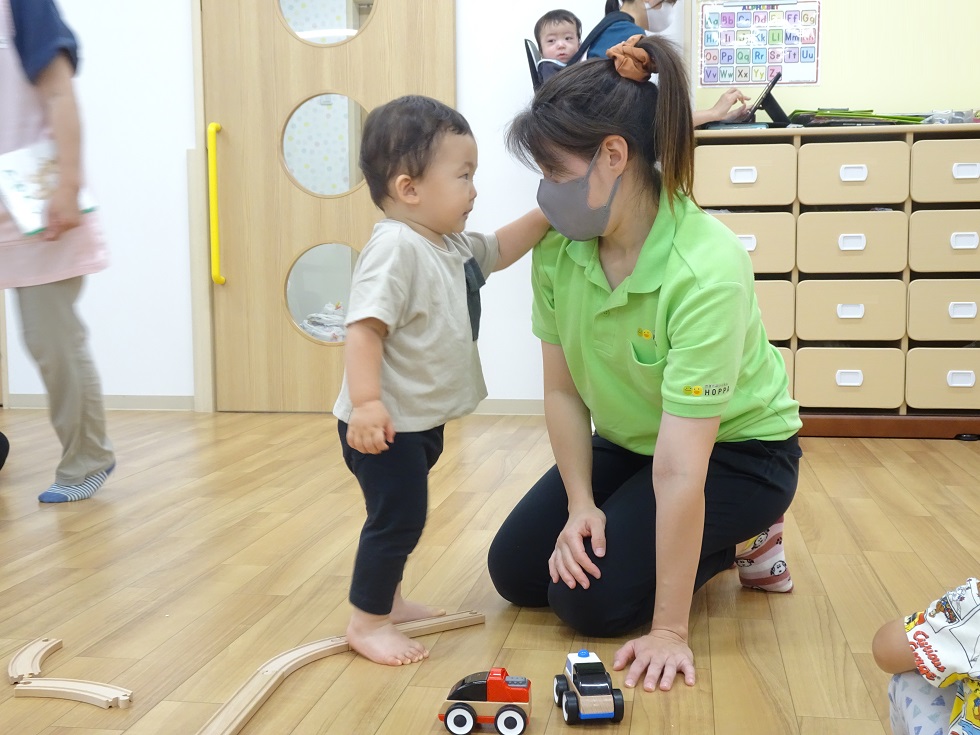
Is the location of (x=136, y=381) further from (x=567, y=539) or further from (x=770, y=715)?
(x=770, y=715)

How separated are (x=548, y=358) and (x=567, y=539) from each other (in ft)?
0.89

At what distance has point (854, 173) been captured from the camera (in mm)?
2746

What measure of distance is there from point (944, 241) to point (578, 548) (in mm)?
1919

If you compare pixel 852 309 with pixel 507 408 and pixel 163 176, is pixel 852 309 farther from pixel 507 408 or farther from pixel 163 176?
pixel 163 176

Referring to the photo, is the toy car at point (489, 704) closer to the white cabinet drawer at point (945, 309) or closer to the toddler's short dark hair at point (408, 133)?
the toddler's short dark hair at point (408, 133)

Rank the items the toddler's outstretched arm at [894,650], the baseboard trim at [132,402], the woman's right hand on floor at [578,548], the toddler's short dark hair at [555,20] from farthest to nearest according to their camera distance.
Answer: the baseboard trim at [132,402], the toddler's short dark hair at [555,20], the woman's right hand on floor at [578,548], the toddler's outstretched arm at [894,650]

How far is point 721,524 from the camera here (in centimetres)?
137

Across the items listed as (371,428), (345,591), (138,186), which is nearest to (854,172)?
(345,591)

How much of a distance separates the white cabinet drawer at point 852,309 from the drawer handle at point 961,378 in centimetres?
18

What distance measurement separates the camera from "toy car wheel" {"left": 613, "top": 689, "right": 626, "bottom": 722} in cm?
105

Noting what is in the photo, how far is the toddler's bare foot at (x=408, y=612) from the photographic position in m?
1.38

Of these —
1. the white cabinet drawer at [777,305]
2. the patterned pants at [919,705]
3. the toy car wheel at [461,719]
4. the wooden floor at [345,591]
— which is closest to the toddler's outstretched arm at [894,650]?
the patterned pants at [919,705]

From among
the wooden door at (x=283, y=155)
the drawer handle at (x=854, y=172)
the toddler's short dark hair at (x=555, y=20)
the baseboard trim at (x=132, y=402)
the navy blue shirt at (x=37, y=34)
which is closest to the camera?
the navy blue shirt at (x=37, y=34)

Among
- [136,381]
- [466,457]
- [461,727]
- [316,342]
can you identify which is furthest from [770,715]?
[136,381]
